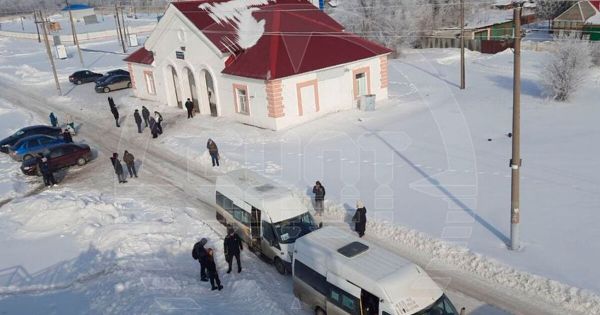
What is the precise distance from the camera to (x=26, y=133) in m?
31.6

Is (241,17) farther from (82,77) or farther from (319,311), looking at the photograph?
(319,311)

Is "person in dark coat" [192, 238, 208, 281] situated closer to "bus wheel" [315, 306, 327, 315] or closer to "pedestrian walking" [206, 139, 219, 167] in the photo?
"bus wheel" [315, 306, 327, 315]

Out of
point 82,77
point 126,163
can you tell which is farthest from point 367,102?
point 82,77

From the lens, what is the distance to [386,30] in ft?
193

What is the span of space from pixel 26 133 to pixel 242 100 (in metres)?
13.7

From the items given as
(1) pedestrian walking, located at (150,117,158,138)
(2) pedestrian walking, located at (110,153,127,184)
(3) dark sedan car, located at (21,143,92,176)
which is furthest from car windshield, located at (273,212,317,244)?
(1) pedestrian walking, located at (150,117,158,138)

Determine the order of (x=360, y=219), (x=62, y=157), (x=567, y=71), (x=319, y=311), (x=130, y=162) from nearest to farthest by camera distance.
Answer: (x=319, y=311), (x=360, y=219), (x=130, y=162), (x=62, y=157), (x=567, y=71)

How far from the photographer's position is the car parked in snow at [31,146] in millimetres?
28297

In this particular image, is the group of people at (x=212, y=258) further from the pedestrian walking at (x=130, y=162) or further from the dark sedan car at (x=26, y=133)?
the dark sedan car at (x=26, y=133)

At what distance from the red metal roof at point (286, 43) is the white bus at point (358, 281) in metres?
17.3

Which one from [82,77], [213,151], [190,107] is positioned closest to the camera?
[213,151]

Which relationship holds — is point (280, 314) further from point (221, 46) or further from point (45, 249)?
point (221, 46)

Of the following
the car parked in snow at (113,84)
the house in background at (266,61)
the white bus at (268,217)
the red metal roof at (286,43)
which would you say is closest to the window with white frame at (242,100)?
the house in background at (266,61)

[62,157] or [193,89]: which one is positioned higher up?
[193,89]
